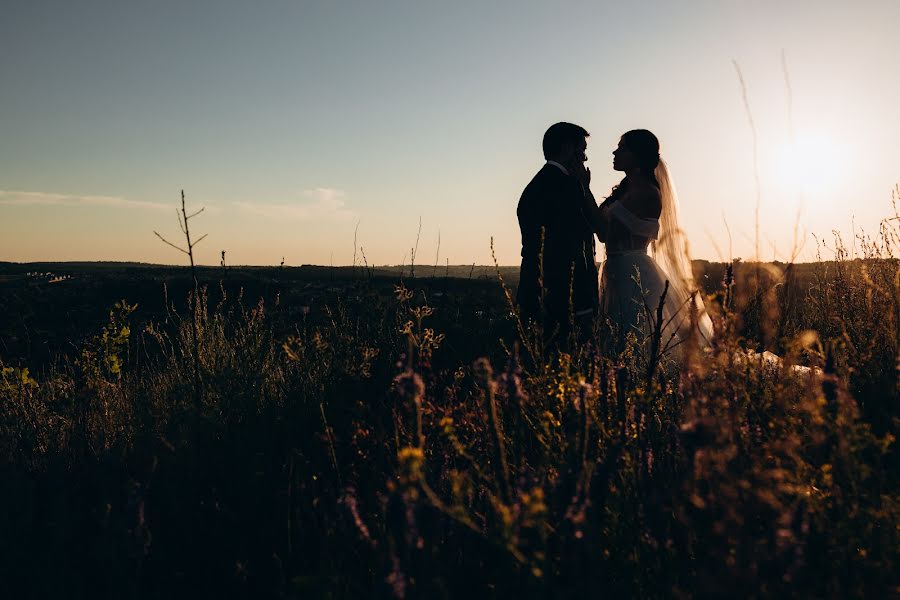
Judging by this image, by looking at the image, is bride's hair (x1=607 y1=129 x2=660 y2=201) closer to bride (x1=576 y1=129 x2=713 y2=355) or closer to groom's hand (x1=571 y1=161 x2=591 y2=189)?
bride (x1=576 y1=129 x2=713 y2=355)

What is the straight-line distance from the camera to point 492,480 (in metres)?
2.14

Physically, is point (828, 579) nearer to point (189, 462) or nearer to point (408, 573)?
point (408, 573)

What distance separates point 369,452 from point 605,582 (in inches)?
54.1

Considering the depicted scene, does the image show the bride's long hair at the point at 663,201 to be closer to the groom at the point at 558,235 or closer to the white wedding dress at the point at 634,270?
the white wedding dress at the point at 634,270

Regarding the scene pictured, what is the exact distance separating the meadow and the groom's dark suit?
112cm

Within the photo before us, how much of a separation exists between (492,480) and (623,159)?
4169 millimetres

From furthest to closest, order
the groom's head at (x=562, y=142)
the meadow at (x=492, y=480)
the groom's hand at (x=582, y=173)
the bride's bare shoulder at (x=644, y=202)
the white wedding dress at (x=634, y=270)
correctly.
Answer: the bride's bare shoulder at (x=644, y=202) < the white wedding dress at (x=634, y=270) < the groom's hand at (x=582, y=173) < the groom's head at (x=562, y=142) < the meadow at (x=492, y=480)

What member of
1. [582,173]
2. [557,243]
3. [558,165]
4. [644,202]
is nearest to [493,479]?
[557,243]

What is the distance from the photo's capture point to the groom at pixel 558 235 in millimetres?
4699

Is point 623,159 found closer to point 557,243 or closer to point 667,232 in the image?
point 667,232

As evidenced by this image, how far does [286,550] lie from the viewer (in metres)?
2.27

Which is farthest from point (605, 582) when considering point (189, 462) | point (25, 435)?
point (25, 435)

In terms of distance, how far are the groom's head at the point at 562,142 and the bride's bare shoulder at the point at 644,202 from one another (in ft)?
2.77

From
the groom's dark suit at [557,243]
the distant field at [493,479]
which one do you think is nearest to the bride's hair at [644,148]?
the groom's dark suit at [557,243]
